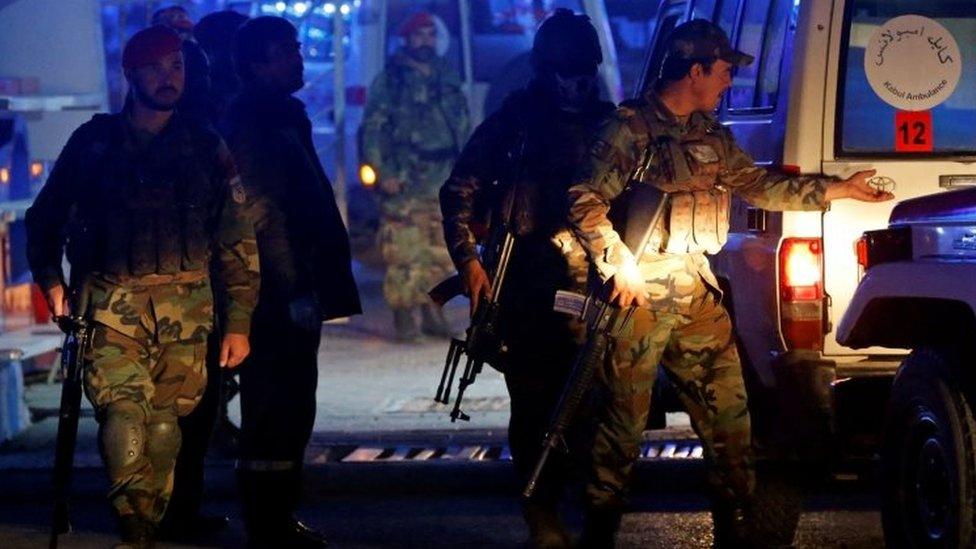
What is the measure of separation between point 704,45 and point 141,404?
209 cm

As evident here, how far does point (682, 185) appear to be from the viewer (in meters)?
5.78

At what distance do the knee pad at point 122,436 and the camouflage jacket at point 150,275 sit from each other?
0.87 ft

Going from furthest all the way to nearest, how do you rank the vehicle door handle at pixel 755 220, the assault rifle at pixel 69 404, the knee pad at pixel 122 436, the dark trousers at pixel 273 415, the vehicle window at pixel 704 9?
1. the vehicle window at pixel 704 9
2. the dark trousers at pixel 273 415
3. the vehicle door handle at pixel 755 220
4. the assault rifle at pixel 69 404
5. the knee pad at pixel 122 436

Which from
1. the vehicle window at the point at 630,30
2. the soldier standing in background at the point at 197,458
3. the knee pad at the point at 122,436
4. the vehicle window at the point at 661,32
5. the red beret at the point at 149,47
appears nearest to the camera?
the knee pad at the point at 122,436

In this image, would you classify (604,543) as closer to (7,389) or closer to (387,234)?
(7,389)

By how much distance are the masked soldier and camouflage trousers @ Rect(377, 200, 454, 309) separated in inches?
200

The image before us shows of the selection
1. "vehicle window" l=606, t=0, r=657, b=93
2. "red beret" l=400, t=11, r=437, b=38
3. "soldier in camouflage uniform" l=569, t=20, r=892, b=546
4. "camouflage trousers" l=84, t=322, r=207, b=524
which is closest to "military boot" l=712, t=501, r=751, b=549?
"soldier in camouflage uniform" l=569, t=20, r=892, b=546

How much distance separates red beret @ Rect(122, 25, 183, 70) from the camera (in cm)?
580

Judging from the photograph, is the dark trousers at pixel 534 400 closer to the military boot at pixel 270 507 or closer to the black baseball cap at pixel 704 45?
the military boot at pixel 270 507

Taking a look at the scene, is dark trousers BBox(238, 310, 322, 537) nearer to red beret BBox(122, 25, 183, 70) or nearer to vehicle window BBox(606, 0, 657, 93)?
red beret BBox(122, 25, 183, 70)

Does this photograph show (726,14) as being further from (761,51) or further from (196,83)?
(196,83)

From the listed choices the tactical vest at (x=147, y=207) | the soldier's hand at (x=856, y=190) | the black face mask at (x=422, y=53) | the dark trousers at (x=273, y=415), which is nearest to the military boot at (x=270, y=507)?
the dark trousers at (x=273, y=415)

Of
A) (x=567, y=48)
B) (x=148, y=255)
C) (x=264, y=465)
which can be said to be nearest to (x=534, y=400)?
(x=264, y=465)

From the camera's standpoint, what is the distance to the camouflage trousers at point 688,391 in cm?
582
